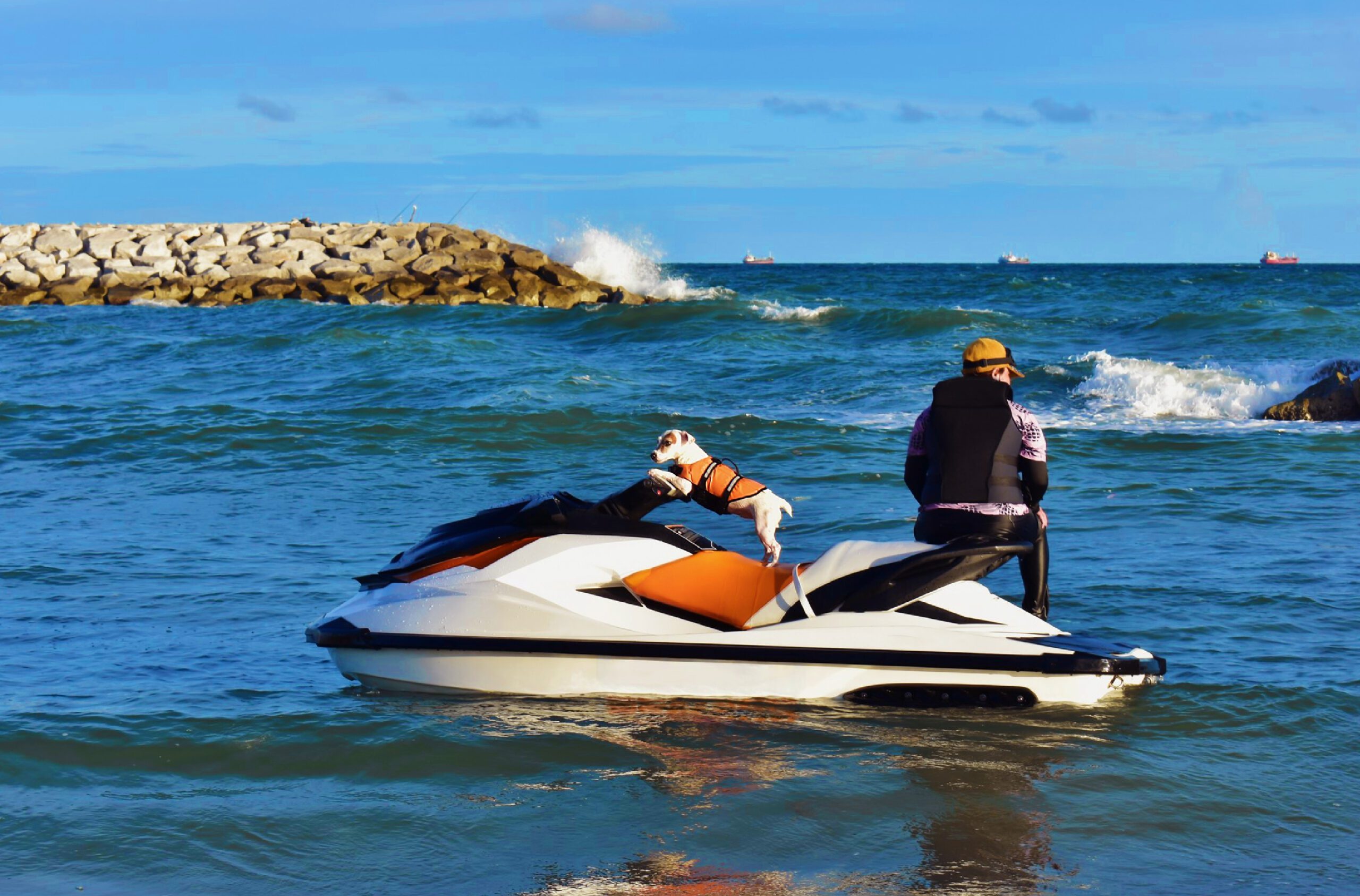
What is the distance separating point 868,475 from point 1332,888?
300 inches

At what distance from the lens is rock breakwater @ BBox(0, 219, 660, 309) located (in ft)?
115

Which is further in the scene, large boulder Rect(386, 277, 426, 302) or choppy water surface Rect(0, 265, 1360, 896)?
large boulder Rect(386, 277, 426, 302)

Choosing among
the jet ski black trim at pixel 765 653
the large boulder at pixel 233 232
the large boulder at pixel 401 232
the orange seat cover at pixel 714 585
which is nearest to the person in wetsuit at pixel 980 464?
the jet ski black trim at pixel 765 653

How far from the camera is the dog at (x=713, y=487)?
497 cm

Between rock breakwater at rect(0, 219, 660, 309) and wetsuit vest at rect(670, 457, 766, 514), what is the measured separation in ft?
93.8

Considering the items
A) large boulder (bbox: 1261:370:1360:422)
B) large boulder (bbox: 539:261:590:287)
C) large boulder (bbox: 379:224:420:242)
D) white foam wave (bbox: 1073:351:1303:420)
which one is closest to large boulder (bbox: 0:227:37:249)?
large boulder (bbox: 379:224:420:242)

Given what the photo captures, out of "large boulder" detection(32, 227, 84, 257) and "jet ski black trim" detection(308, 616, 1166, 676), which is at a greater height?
"large boulder" detection(32, 227, 84, 257)

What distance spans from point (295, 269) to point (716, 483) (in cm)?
3321

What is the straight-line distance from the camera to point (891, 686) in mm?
5090

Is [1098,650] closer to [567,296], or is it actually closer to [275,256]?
[567,296]

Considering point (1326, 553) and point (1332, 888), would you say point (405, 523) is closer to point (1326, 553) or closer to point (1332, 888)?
point (1326, 553)

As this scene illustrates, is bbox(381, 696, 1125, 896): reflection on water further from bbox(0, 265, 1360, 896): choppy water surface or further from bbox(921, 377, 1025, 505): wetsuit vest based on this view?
bbox(921, 377, 1025, 505): wetsuit vest

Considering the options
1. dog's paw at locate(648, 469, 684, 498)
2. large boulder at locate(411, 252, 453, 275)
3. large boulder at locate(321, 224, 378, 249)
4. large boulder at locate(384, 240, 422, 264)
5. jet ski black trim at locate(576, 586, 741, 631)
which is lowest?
jet ski black trim at locate(576, 586, 741, 631)

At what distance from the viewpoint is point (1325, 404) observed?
47.7 ft
